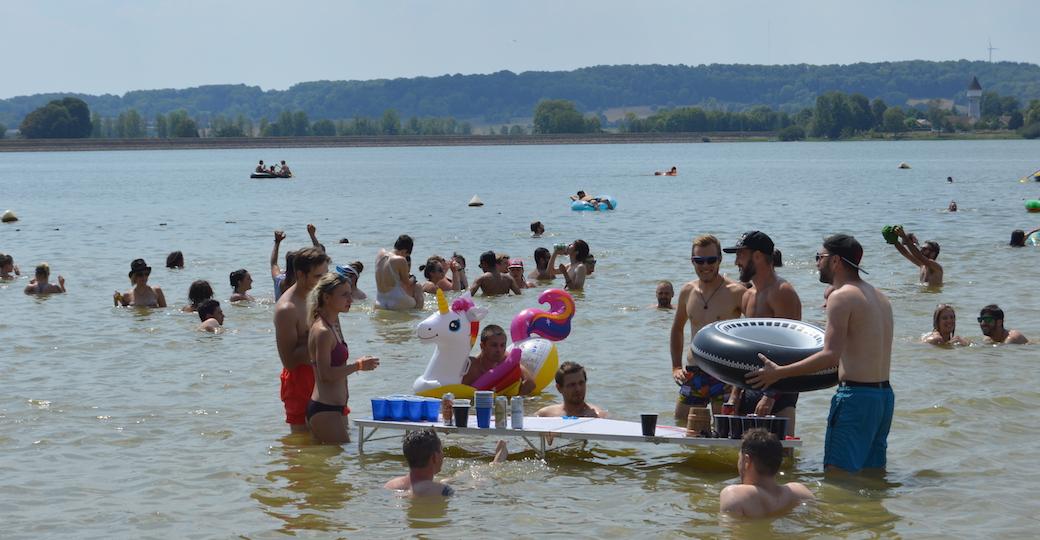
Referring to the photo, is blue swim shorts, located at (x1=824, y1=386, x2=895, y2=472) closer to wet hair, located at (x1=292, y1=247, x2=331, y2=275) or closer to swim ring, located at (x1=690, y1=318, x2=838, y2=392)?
swim ring, located at (x1=690, y1=318, x2=838, y2=392)

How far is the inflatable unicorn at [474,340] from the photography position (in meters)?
10.9

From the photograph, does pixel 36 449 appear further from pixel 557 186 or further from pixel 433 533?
pixel 557 186

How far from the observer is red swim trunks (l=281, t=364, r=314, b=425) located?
942cm

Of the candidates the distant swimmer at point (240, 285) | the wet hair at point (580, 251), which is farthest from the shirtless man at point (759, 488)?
the wet hair at point (580, 251)

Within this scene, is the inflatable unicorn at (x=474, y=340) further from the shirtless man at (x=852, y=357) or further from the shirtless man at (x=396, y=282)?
the shirtless man at (x=396, y=282)

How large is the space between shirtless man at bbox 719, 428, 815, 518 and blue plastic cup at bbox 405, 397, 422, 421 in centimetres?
255

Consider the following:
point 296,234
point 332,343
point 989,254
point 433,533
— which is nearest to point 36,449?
point 332,343

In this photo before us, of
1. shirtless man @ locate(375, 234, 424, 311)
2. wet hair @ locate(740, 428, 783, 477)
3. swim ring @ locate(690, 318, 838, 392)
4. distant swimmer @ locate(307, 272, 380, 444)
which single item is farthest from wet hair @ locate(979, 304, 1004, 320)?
distant swimmer @ locate(307, 272, 380, 444)

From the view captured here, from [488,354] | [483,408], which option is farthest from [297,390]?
[488,354]

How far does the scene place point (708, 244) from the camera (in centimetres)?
958

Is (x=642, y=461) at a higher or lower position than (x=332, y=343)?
lower

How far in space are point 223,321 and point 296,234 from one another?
67.1ft

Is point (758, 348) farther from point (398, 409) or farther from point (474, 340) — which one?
point (474, 340)

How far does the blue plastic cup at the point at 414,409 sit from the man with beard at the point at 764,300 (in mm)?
2419
